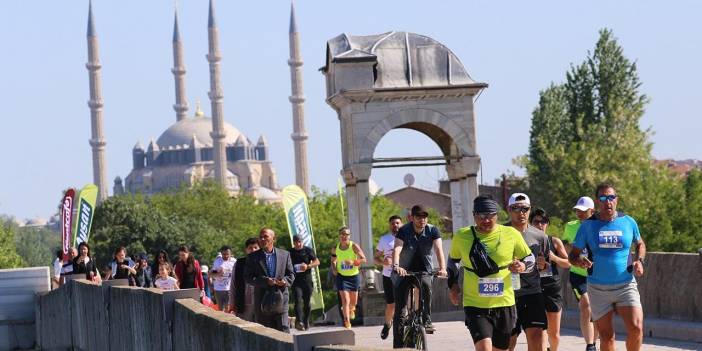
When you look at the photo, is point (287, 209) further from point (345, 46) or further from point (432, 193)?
point (432, 193)

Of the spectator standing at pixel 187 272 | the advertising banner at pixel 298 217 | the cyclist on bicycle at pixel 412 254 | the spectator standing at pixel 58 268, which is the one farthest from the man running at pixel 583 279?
the advertising banner at pixel 298 217

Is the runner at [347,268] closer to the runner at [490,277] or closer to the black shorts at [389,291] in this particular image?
the black shorts at [389,291]

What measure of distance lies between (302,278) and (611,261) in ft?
38.7

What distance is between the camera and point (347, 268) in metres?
24.1

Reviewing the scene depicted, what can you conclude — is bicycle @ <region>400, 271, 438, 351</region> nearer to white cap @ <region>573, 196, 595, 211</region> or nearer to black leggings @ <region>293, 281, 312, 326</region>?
white cap @ <region>573, 196, 595, 211</region>

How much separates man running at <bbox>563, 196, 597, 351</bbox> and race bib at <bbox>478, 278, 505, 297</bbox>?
313cm

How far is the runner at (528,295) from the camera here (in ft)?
44.1

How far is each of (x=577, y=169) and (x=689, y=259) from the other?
68.3m

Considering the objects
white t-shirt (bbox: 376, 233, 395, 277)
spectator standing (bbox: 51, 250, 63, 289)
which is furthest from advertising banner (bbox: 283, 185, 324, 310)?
white t-shirt (bbox: 376, 233, 395, 277)

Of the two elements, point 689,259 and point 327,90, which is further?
point 327,90

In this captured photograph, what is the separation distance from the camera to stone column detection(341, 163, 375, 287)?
31.0 m

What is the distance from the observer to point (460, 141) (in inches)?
1238

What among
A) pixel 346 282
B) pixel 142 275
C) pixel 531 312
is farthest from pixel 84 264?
pixel 531 312

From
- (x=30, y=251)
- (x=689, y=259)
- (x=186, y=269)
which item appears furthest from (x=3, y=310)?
(x=30, y=251)
